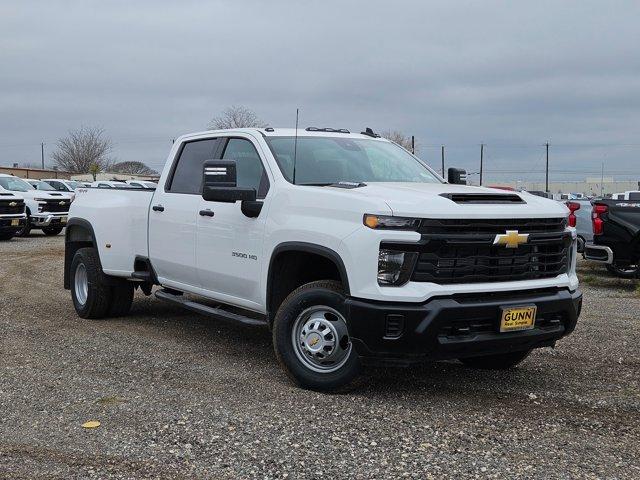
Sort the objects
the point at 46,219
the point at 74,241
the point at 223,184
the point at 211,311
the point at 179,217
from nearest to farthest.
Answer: the point at 223,184
the point at 211,311
the point at 179,217
the point at 74,241
the point at 46,219

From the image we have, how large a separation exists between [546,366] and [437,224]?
2227mm

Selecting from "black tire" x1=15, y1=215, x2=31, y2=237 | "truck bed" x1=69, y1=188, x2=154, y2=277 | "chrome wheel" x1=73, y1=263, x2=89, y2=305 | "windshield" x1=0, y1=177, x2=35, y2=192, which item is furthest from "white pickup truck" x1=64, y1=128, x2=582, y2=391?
"windshield" x1=0, y1=177, x2=35, y2=192

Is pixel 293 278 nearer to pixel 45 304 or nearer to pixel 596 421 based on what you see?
pixel 596 421

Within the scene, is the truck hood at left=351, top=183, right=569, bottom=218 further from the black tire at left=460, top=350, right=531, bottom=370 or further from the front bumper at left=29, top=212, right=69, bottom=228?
the front bumper at left=29, top=212, right=69, bottom=228

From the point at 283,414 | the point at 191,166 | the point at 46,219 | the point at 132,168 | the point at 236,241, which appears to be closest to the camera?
the point at 283,414

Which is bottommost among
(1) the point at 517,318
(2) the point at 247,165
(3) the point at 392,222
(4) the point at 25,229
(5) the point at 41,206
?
(4) the point at 25,229

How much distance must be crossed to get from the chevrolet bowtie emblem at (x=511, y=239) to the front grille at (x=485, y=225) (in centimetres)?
4

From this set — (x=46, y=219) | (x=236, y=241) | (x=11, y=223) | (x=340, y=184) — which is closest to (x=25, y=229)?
(x=46, y=219)

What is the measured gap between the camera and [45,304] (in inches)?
378

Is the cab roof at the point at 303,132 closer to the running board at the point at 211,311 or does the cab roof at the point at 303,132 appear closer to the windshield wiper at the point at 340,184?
the windshield wiper at the point at 340,184

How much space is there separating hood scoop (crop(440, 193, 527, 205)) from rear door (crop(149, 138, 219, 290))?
2.48 meters

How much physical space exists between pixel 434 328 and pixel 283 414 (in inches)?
44.7

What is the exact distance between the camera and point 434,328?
4828mm

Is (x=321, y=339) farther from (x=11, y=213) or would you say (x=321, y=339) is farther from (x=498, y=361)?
(x=11, y=213)
